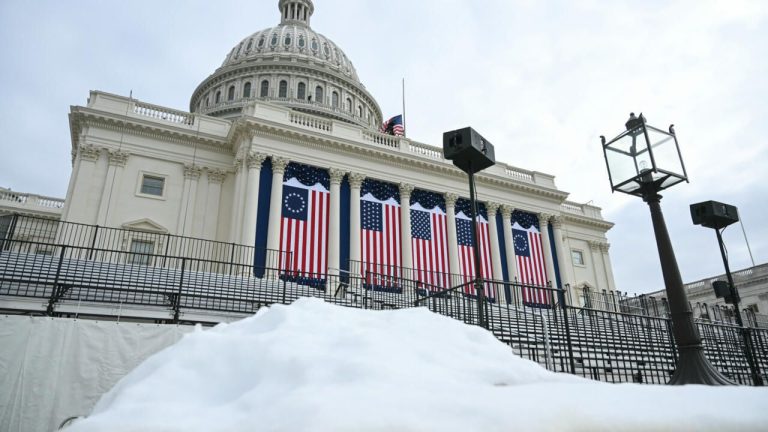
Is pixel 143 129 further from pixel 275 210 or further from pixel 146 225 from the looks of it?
pixel 275 210

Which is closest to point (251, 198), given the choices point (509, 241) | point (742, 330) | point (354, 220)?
point (354, 220)

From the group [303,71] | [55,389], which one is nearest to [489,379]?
[55,389]

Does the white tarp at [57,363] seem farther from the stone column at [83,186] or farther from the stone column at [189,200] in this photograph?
the stone column at [83,186]

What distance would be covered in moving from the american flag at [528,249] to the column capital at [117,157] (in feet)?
80.0

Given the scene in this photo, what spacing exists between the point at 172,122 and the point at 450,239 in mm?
18136

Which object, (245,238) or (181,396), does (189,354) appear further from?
(245,238)

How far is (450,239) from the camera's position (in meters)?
28.4

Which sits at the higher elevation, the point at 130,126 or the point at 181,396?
the point at 130,126

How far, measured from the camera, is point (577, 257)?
38.8 m

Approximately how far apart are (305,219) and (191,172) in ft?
24.6

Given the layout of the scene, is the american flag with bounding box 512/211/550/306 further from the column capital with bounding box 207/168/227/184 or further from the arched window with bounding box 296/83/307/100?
the arched window with bounding box 296/83/307/100

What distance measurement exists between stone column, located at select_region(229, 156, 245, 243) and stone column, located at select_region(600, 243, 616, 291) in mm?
30544

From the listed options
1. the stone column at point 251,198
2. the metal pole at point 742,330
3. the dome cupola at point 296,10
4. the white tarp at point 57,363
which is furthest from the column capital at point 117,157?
the dome cupola at point 296,10

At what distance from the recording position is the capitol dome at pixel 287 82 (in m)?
51.6
